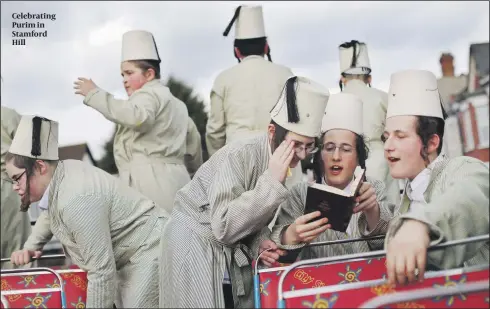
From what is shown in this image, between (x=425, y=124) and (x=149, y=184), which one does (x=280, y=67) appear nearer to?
(x=149, y=184)

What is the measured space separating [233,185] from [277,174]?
0.81ft

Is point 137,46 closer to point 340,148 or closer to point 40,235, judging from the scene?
point 40,235

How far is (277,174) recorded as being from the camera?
3.23m

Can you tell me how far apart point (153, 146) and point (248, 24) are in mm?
1164

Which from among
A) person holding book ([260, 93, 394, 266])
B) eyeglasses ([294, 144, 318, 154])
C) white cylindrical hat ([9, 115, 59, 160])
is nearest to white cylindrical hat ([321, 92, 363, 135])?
person holding book ([260, 93, 394, 266])

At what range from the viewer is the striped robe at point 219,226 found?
331cm

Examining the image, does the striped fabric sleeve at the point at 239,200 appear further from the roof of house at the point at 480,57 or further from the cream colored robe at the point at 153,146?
the roof of house at the point at 480,57

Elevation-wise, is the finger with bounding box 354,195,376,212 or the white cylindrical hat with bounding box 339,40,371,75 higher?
the white cylindrical hat with bounding box 339,40,371,75

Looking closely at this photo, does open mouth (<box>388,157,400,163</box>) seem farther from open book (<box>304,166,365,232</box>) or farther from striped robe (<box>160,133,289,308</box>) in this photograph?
striped robe (<box>160,133,289,308</box>)

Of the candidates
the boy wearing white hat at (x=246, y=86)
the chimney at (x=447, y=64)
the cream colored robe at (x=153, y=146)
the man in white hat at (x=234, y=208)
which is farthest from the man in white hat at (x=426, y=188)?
the chimney at (x=447, y=64)

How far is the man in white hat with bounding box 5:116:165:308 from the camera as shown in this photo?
3.63 metres

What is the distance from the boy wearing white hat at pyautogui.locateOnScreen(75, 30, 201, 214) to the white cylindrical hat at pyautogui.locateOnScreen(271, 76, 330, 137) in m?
1.89

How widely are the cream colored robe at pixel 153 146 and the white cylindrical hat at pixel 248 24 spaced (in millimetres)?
723

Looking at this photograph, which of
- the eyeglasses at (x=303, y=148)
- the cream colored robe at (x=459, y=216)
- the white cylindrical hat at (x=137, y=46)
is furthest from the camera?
the white cylindrical hat at (x=137, y=46)
